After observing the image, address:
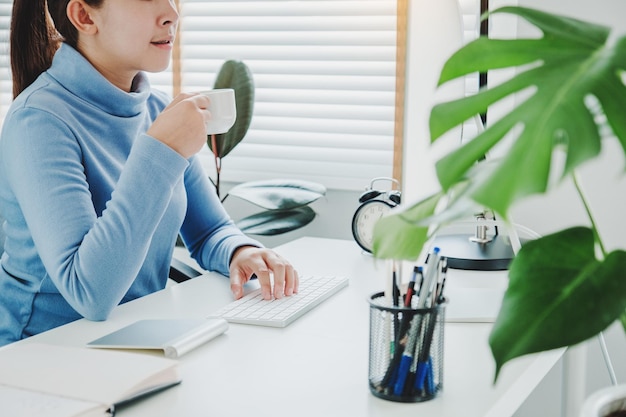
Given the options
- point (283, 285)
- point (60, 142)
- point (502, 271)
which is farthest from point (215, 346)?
point (502, 271)

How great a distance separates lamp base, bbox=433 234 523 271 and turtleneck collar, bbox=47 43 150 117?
69cm

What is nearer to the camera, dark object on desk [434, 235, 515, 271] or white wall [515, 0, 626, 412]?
dark object on desk [434, 235, 515, 271]

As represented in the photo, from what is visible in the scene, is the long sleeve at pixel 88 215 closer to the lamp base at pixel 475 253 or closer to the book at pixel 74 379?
the book at pixel 74 379

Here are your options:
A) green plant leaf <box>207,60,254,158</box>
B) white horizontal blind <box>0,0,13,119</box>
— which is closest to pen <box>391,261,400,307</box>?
green plant leaf <box>207,60,254,158</box>

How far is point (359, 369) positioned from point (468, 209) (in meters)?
0.59

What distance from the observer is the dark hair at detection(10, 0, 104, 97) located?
1518mm

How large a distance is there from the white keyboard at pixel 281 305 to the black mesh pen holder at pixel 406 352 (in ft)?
0.98

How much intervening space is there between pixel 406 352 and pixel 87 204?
66 centimetres

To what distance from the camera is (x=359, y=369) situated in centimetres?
97

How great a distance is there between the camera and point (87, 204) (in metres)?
1.29

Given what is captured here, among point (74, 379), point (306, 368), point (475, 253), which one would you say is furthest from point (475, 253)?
point (74, 379)

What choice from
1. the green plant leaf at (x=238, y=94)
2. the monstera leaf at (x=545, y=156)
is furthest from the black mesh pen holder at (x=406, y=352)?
the green plant leaf at (x=238, y=94)

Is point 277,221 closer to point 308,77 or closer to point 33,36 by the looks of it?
point 308,77

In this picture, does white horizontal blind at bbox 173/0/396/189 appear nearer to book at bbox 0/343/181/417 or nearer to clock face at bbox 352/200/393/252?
clock face at bbox 352/200/393/252
